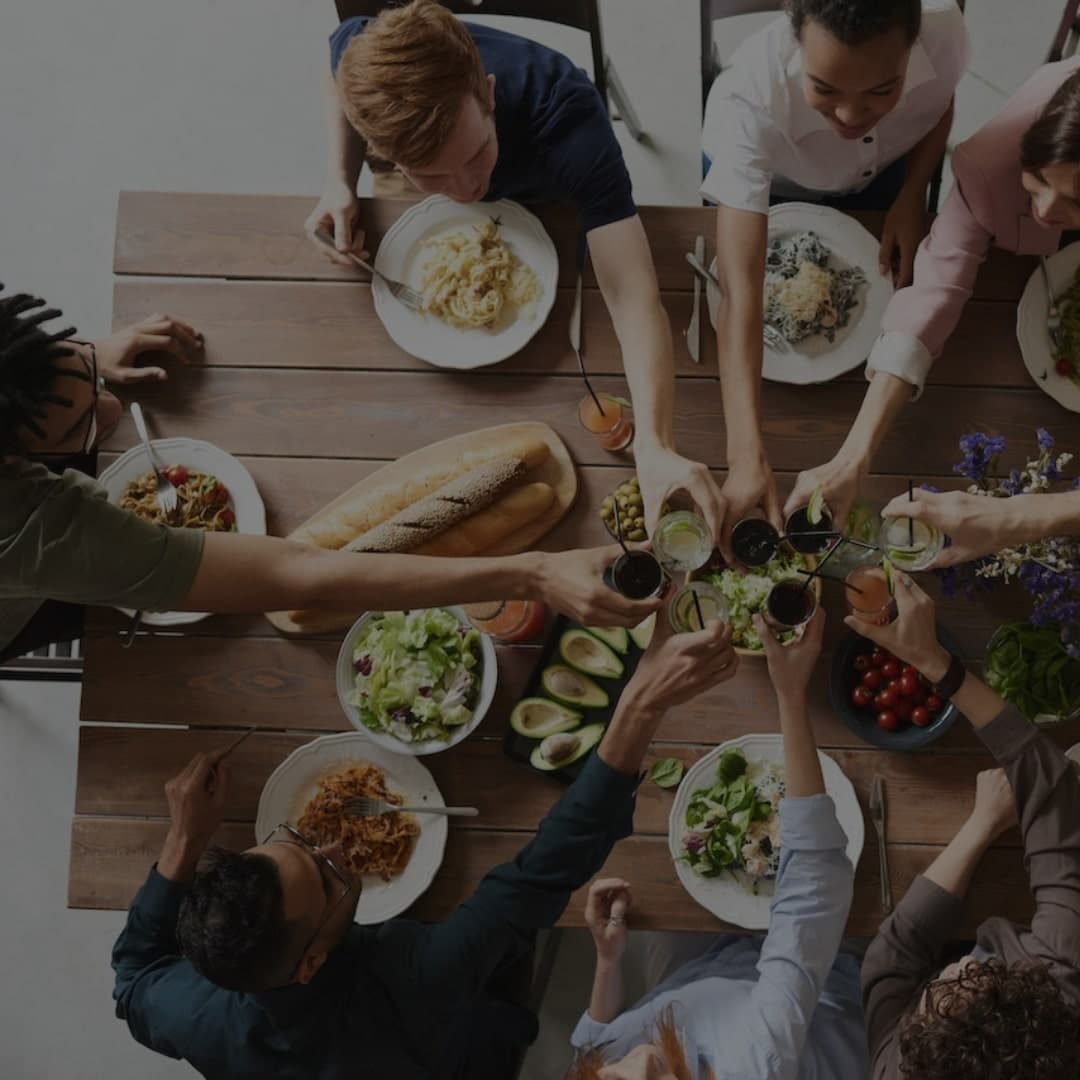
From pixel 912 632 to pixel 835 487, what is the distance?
0.31m

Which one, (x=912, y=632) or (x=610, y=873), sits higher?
(x=912, y=632)

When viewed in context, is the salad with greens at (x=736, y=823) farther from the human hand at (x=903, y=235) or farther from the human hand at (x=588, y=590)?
the human hand at (x=903, y=235)

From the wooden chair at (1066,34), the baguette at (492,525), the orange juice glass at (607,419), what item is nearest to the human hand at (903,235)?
the wooden chair at (1066,34)

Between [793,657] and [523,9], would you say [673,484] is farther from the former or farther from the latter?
[523,9]

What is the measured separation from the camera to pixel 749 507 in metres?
2.11

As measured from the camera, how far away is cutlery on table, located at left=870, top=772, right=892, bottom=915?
208 cm

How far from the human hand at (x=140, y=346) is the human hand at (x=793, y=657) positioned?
4.46 feet

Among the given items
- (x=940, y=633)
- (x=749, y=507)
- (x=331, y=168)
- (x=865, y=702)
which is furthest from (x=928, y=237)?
(x=331, y=168)

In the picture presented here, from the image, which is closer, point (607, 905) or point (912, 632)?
point (912, 632)

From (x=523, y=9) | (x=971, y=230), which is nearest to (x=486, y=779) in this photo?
(x=971, y=230)

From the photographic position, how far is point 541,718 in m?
2.16

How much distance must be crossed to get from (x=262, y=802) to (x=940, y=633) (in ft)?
4.54

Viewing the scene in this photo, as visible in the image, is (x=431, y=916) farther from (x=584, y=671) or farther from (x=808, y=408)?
(x=808, y=408)

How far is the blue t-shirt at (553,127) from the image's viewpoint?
7.20 ft
